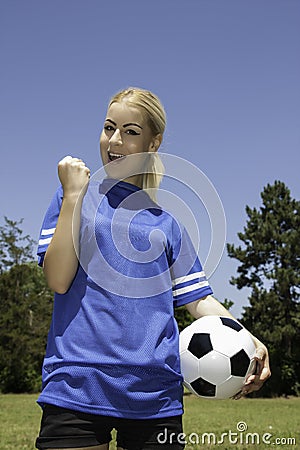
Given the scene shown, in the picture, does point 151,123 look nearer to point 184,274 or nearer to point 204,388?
point 184,274

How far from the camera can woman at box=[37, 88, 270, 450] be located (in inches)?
88.5

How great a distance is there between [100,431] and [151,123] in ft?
4.33

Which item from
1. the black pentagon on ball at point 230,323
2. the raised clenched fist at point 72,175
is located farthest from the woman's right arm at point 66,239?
the black pentagon on ball at point 230,323

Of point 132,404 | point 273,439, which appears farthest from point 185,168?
point 273,439

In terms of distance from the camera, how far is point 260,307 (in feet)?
103

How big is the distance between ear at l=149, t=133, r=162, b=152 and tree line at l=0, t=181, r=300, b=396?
1146 inches

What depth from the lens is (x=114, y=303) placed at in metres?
2.34

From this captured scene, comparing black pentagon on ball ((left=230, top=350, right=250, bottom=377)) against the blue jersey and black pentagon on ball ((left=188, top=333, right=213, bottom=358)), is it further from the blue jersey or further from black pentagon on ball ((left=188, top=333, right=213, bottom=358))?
the blue jersey

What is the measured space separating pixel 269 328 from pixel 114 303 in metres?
30.0

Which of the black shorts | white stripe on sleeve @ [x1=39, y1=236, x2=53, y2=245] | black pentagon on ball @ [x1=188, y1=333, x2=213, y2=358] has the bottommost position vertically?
the black shorts

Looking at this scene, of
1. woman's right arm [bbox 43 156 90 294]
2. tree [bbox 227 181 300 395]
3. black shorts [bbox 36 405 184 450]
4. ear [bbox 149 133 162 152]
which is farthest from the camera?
tree [bbox 227 181 300 395]

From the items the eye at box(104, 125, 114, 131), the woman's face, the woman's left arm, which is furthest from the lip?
the woman's left arm

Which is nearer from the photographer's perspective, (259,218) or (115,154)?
(115,154)

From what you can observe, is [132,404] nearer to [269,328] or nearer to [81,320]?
[81,320]
